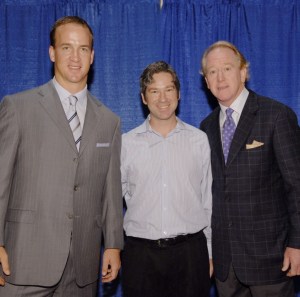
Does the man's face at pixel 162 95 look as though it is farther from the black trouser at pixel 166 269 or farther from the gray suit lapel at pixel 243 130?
the black trouser at pixel 166 269

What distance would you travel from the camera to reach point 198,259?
87.8 inches

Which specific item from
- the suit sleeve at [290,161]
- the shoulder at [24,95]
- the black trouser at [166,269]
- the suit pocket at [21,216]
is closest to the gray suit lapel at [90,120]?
the shoulder at [24,95]

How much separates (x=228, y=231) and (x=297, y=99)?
169 centimetres

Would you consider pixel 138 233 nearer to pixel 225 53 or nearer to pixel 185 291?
pixel 185 291

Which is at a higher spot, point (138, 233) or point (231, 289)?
point (138, 233)

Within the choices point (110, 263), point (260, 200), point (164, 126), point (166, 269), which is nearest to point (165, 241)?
point (166, 269)

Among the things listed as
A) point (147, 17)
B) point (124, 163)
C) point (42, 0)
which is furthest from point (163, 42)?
point (124, 163)

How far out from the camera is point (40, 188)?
6.21 ft

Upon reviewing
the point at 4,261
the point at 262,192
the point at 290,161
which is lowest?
the point at 4,261

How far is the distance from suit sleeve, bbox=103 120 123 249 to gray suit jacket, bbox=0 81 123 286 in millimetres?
177

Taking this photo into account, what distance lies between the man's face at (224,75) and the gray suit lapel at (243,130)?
14 centimetres

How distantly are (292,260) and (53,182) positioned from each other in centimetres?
128

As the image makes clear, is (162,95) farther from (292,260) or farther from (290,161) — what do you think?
(292,260)

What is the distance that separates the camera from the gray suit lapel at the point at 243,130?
2.16 metres
